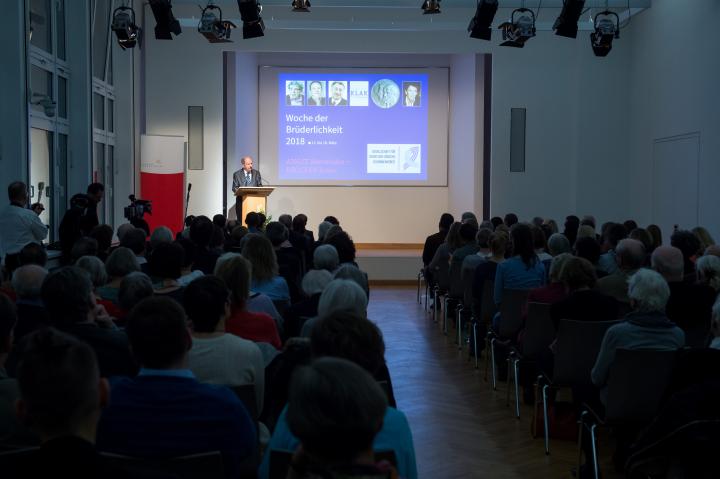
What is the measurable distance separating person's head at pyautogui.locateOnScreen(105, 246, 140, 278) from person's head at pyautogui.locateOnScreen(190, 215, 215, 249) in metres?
2.17

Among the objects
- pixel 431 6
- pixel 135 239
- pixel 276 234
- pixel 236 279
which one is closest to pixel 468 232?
pixel 276 234

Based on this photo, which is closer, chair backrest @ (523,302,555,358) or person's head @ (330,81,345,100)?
chair backrest @ (523,302,555,358)

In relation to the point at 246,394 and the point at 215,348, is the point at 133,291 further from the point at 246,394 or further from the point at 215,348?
the point at 246,394

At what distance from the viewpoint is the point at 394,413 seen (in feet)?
7.73

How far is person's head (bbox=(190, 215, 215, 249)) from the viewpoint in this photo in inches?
→ 279

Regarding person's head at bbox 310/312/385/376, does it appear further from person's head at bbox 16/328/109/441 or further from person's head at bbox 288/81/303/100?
person's head at bbox 288/81/303/100

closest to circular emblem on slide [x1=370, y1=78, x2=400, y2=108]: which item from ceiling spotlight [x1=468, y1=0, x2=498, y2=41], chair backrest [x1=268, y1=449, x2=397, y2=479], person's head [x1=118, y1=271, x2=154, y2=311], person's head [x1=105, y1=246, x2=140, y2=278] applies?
ceiling spotlight [x1=468, y1=0, x2=498, y2=41]

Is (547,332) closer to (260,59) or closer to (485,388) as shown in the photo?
(485,388)

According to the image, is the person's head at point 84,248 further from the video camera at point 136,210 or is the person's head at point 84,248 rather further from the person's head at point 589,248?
the video camera at point 136,210

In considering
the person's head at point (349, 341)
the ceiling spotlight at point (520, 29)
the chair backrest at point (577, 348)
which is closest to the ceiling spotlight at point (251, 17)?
the ceiling spotlight at point (520, 29)

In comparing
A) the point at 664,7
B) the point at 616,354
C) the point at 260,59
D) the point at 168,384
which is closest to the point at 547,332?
the point at 616,354

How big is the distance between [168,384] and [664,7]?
12.0 metres

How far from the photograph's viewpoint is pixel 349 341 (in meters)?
2.39

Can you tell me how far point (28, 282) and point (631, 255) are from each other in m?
3.52
